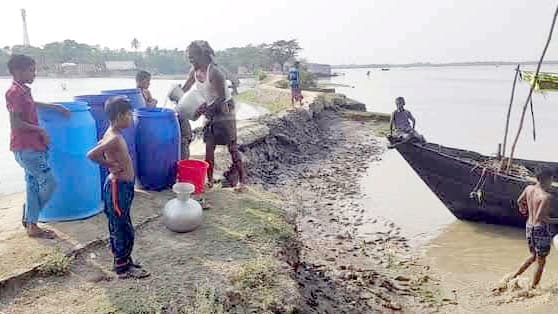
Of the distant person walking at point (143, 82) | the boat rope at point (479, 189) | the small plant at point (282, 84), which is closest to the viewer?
the distant person walking at point (143, 82)

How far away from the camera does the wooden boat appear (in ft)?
26.9

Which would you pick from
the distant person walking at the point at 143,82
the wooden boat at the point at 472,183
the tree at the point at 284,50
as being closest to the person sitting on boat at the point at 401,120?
the wooden boat at the point at 472,183

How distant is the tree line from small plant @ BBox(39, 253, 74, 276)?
63.2 meters

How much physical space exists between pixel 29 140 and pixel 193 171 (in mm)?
1733

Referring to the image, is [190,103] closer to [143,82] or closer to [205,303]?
[143,82]

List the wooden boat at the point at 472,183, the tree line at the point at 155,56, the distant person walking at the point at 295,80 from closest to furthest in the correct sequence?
the wooden boat at the point at 472,183 → the distant person walking at the point at 295,80 → the tree line at the point at 155,56

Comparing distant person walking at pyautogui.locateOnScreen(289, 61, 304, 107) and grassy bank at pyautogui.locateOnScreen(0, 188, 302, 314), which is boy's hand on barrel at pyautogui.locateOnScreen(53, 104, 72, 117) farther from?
distant person walking at pyautogui.locateOnScreen(289, 61, 304, 107)

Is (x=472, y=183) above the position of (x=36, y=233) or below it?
below

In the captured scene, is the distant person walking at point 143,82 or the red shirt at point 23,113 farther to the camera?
the distant person walking at point 143,82

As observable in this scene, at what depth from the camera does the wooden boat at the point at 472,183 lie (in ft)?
26.9

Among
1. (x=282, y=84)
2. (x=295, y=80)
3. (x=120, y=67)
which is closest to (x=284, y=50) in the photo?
(x=120, y=67)

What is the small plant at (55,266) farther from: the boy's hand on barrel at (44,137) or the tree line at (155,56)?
the tree line at (155,56)

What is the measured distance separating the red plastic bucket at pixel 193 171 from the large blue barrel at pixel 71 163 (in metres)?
Answer: 0.94

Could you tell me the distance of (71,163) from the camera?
15.3 feet
